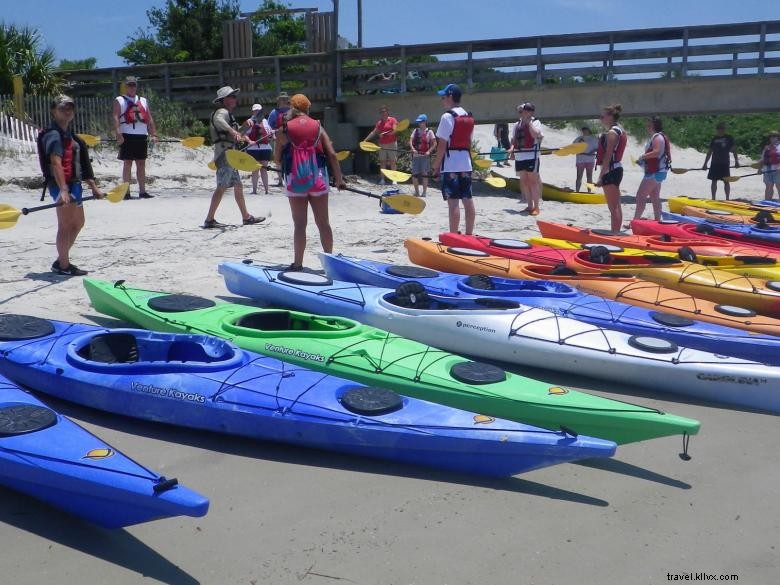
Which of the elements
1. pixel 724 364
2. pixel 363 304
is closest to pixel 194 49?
pixel 363 304

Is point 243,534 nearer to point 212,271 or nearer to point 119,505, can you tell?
point 119,505

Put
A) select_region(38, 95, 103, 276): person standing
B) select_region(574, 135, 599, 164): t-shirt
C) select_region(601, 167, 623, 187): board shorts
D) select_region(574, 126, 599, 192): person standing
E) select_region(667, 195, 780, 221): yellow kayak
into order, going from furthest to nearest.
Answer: select_region(574, 135, 599, 164): t-shirt < select_region(574, 126, 599, 192): person standing < select_region(667, 195, 780, 221): yellow kayak < select_region(601, 167, 623, 187): board shorts < select_region(38, 95, 103, 276): person standing

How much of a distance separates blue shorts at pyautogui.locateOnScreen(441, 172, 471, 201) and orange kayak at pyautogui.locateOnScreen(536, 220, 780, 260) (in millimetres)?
952

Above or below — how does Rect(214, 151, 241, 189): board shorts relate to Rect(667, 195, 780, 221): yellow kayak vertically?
above

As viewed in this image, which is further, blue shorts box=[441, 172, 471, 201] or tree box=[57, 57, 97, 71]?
tree box=[57, 57, 97, 71]

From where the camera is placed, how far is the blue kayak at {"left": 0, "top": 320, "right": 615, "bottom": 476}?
9.85 feet

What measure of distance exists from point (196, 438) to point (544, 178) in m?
13.1

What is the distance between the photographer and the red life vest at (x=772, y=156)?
11.4 meters

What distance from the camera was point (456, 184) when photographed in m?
7.00

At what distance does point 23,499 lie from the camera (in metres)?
2.90

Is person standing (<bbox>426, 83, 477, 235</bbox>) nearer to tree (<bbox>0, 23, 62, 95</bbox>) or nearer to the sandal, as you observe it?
the sandal

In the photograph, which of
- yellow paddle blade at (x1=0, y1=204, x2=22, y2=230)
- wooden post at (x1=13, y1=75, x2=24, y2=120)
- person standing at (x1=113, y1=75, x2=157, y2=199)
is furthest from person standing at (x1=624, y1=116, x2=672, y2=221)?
wooden post at (x1=13, y1=75, x2=24, y2=120)

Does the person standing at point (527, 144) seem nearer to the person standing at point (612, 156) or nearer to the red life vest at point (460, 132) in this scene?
the person standing at point (612, 156)

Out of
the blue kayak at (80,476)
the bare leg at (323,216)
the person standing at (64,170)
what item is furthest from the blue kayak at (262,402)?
the bare leg at (323,216)
